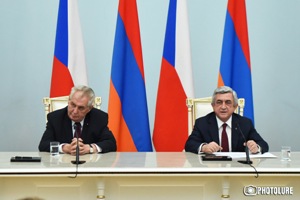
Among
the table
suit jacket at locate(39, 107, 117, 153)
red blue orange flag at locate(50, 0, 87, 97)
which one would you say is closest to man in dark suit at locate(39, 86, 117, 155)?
suit jacket at locate(39, 107, 117, 153)

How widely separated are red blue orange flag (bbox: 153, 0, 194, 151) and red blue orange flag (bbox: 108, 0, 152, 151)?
145mm

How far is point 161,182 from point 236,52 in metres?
2.29

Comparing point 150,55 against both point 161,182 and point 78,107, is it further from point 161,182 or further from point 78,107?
point 161,182

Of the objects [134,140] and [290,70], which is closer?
[134,140]

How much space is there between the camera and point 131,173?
2.47 metres

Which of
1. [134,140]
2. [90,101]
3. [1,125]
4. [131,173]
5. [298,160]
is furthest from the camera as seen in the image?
[1,125]

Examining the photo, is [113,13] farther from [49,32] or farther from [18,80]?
[18,80]

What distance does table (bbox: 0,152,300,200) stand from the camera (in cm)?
249

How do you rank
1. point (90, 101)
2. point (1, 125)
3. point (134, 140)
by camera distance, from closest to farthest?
point (90, 101) → point (134, 140) → point (1, 125)

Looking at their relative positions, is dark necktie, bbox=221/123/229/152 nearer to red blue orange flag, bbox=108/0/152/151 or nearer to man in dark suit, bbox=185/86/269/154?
man in dark suit, bbox=185/86/269/154

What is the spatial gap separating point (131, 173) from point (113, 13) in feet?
9.70

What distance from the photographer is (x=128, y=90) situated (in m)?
4.52

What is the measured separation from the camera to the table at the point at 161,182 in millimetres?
2488

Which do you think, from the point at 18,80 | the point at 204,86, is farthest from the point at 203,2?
the point at 18,80
